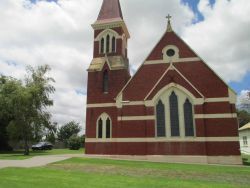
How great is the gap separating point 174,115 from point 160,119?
1.34 metres

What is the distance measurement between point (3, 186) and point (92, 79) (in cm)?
2090

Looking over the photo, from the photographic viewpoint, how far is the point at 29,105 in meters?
32.0

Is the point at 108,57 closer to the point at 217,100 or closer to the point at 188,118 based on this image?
the point at 188,118

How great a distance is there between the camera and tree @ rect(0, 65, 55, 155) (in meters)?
31.7

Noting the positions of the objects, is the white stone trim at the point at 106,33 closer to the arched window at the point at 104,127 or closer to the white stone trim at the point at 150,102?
the white stone trim at the point at 150,102

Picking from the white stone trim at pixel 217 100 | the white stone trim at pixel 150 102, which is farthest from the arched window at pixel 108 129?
the white stone trim at pixel 217 100

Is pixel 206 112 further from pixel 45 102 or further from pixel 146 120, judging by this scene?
pixel 45 102

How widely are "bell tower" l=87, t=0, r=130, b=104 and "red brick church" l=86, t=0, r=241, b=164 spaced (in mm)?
114

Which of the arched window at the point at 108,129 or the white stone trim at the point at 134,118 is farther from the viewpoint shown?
the arched window at the point at 108,129

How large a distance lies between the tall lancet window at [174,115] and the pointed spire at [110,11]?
1287 cm

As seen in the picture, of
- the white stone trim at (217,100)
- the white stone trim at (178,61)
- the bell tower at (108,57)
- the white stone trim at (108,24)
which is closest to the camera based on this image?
the white stone trim at (217,100)

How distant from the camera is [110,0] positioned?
35.9 m

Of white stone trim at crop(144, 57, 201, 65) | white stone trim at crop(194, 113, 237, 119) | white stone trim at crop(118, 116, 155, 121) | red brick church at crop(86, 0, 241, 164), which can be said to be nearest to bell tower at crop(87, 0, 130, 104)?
red brick church at crop(86, 0, 241, 164)

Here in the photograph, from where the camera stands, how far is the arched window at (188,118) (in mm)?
25281
